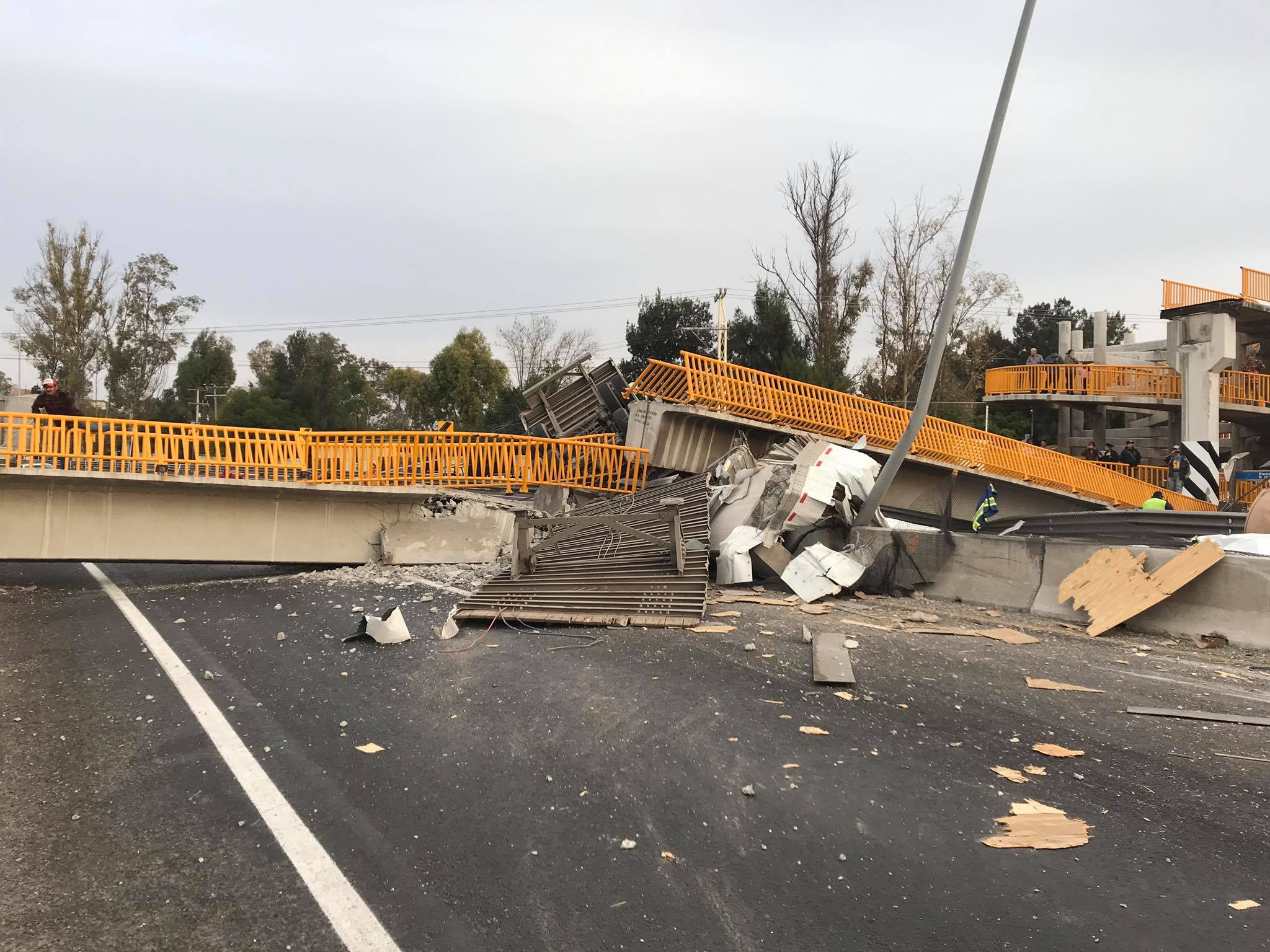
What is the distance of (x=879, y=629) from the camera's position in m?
7.86

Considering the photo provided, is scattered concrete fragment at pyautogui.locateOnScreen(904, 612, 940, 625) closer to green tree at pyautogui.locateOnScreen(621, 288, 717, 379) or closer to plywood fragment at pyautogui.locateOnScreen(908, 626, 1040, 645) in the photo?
plywood fragment at pyautogui.locateOnScreen(908, 626, 1040, 645)

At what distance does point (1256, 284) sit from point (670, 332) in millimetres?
26125

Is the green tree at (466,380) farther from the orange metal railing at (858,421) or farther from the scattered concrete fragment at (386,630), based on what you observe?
the scattered concrete fragment at (386,630)

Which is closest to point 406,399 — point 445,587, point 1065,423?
point 1065,423

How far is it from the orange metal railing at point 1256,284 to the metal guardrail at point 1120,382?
109 inches

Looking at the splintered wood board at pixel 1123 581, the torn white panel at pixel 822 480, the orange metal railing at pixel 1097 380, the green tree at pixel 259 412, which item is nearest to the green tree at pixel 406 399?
the green tree at pixel 259 412

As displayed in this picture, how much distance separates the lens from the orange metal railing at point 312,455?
1138cm

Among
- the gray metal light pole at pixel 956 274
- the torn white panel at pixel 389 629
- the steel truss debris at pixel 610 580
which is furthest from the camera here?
the gray metal light pole at pixel 956 274

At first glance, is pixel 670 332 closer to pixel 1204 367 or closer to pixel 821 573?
pixel 1204 367

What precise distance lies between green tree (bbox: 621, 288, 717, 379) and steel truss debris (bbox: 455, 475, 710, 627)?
35.4 m

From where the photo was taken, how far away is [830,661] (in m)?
6.38

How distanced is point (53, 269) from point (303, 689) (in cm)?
5798

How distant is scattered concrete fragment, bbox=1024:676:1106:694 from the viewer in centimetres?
596

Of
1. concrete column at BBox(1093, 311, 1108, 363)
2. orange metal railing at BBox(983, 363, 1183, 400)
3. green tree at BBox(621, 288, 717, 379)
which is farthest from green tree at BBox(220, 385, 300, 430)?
concrete column at BBox(1093, 311, 1108, 363)
